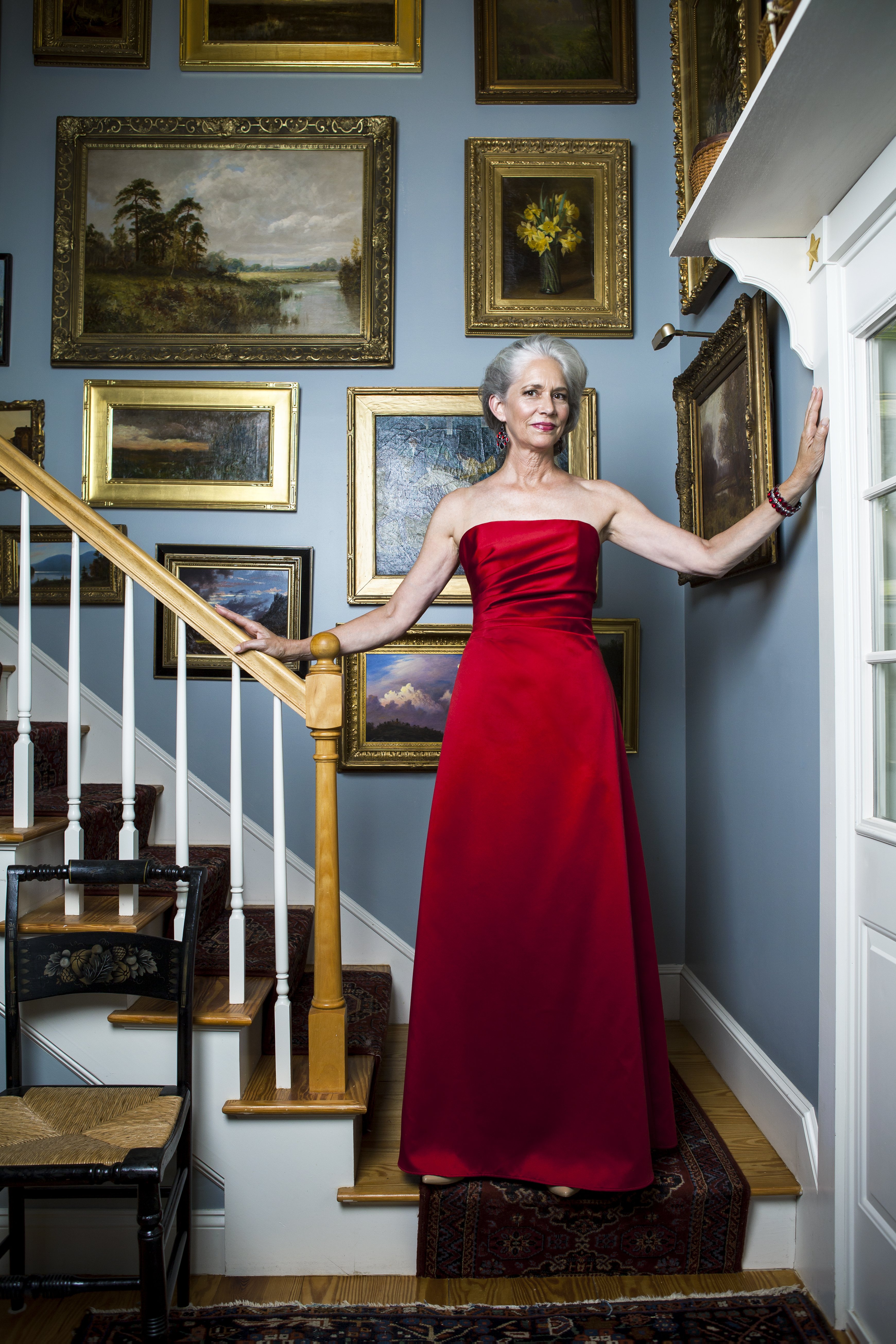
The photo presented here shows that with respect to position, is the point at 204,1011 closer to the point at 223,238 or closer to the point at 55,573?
the point at 55,573

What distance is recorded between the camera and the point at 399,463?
3154 millimetres

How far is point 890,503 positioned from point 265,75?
9.27 ft

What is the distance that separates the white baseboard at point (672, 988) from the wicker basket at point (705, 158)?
93.8 inches

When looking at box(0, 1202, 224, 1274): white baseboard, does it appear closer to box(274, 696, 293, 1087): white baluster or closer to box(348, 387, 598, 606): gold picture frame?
box(274, 696, 293, 1087): white baluster

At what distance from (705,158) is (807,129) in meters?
0.82

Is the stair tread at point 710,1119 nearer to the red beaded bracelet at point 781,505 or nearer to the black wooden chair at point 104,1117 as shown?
the black wooden chair at point 104,1117

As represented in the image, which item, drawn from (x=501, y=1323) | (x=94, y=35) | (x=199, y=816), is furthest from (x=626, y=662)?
(x=94, y=35)

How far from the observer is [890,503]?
169cm

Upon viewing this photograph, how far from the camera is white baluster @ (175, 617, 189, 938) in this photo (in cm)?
198

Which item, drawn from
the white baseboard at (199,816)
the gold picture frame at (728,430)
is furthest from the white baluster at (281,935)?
the gold picture frame at (728,430)

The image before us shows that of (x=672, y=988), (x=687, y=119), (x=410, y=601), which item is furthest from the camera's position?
(x=672, y=988)

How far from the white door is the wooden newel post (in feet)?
3.52

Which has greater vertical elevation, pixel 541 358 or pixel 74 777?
pixel 541 358

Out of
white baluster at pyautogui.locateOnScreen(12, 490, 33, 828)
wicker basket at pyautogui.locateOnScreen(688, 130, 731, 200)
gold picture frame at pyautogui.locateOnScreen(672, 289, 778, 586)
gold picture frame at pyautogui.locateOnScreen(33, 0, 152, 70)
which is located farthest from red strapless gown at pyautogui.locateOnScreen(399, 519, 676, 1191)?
gold picture frame at pyautogui.locateOnScreen(33, 0, 152, 70)
